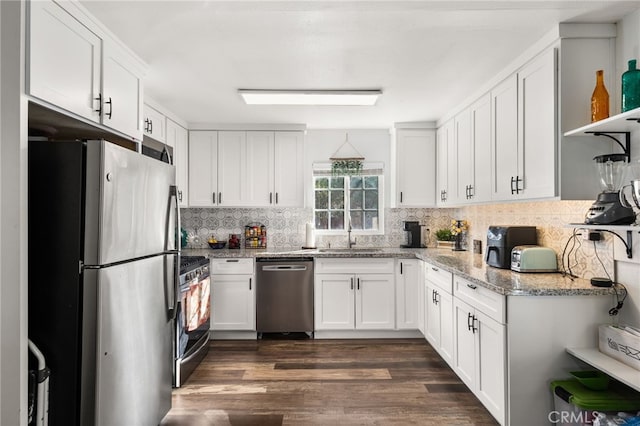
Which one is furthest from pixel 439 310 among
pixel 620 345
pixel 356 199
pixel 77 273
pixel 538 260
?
pixel 77 273

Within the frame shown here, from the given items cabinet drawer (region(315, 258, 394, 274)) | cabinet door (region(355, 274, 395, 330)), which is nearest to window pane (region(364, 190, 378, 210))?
cabinet drawer (region(315, 258, 394, 274))

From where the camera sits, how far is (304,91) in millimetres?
3219

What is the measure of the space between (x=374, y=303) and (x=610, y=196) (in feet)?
8.44

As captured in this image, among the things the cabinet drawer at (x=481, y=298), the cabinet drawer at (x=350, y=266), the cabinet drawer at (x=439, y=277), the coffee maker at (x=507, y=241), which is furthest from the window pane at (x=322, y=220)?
the coffee maker at (x=507, y=241)

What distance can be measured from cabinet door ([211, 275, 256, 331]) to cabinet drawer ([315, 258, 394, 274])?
0.77 m

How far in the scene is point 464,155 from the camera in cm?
359

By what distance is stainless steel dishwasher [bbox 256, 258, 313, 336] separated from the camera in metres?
4.09

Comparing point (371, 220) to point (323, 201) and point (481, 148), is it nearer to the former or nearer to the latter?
point (323, 201)

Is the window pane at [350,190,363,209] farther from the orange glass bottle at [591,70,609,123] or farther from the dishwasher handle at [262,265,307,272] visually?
the orange glass bottle at [591,70,609,123]

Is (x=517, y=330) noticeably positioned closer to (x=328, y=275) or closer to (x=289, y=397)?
(x=289, y=397)

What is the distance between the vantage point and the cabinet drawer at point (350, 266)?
4.12 metres

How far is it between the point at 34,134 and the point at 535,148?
300 cm

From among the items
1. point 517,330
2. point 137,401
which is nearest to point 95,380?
point 137,401

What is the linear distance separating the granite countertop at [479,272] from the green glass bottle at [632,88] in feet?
3.17
